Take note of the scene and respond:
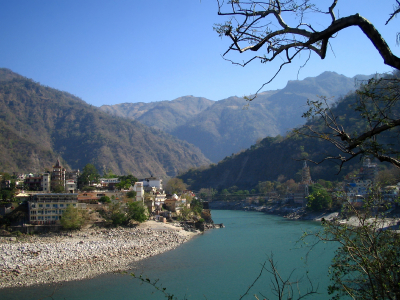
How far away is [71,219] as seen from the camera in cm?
1991

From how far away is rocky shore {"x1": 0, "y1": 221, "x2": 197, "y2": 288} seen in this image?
12891 millimetres

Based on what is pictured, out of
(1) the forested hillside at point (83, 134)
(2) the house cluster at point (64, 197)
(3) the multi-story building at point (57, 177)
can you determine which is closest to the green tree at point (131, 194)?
(2) the house cluster at point (64, 197)

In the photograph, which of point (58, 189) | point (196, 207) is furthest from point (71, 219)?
point (196, 207)

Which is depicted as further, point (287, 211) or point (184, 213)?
point (287, 211)

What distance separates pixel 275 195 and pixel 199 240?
1058 inches

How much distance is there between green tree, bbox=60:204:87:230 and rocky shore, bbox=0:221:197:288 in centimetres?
59

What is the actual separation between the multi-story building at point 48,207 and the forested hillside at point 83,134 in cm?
5886

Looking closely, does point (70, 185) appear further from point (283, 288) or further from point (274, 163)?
point (274, 163)

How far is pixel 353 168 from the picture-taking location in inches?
1591

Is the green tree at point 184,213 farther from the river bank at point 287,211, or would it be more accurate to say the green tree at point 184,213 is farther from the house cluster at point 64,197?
the river bank at point 287,211

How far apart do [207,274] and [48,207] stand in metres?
11.7

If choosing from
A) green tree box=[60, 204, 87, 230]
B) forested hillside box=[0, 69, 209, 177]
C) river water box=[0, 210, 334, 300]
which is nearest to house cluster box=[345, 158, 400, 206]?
river water box=[0, 210, 334, 300]

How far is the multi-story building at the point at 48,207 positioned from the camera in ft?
66.6

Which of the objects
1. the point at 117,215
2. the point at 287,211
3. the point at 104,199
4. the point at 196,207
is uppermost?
the point at 104,199
